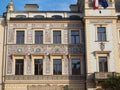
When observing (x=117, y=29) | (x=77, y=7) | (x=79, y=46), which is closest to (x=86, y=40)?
(x=79, y=46)

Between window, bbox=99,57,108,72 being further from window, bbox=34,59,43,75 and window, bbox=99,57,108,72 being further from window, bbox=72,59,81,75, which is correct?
window, bbox=34,59,43,75

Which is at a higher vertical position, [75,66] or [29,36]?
[29,36]

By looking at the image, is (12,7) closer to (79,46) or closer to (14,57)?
(14,57)

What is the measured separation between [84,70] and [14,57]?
25.7 feet

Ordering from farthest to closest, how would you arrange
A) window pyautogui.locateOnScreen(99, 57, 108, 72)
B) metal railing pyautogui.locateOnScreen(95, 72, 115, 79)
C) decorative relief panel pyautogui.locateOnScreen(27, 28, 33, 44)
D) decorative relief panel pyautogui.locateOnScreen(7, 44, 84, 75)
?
decorative relief panel pyautogui.locateOnScreen(27, 28, 33, 44) → decorative relief panel pyautogui.locateOnScreen(7, 44, 84, 75) → window pyautogui.locateOnScreen(99, 57, 108, 72) → metal railing pyautogui.locateOnScreen(95, 72, 115, 79)

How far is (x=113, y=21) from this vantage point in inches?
1588

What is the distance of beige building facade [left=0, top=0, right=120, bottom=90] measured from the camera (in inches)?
1545

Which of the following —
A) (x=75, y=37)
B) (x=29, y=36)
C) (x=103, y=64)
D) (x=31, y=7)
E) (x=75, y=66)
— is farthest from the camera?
(x=31, y=7)

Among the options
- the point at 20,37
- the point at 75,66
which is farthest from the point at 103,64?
the point at 20,37

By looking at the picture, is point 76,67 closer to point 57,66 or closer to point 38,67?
point 57,66

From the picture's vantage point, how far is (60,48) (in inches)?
1597

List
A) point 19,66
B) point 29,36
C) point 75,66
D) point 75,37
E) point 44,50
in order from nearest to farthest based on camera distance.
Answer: point 19,66 < point 75,66 < point 44,50 < point 29,36 < point 75,37

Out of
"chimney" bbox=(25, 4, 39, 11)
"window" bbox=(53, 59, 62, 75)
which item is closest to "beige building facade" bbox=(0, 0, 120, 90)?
"window" bbox=(53, 59, 62, 75)

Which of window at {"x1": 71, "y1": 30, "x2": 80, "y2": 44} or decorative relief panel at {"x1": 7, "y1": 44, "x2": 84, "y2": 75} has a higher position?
window at {"x1": 71, "y1": 30, "x2": 80, "y2": 44}
